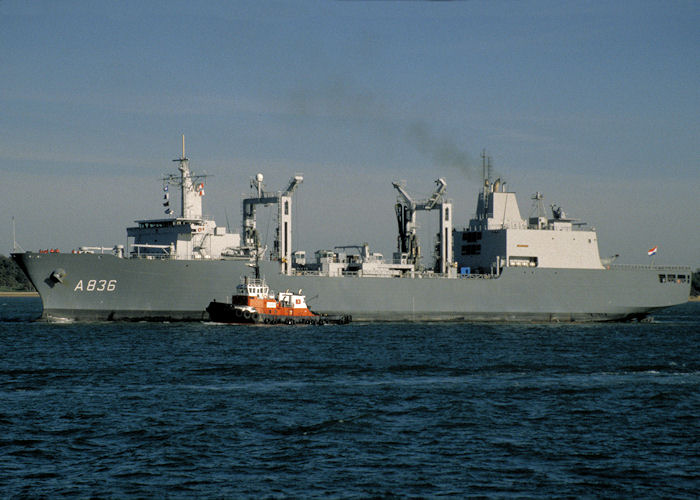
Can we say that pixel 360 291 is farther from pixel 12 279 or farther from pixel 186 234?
pixel 12 279

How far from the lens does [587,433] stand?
1695 cm

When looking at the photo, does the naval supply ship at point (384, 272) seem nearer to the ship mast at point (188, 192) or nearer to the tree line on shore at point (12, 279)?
the ship mast at point (188, 192)

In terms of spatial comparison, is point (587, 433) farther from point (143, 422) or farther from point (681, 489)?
point (143, 422)

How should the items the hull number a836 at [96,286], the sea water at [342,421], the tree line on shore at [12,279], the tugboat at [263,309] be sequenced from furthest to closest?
the tree line on shore at [12,279] < the tugboat at [263,309] < the hull number a836 at [96,286] < the sea water at [342,421]

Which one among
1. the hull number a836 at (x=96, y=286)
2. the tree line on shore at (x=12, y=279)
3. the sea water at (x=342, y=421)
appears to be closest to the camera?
the sea water at (x=342, y=421)

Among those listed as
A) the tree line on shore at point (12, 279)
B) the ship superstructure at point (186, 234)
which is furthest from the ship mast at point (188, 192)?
the tree line on shore at point (12, 279)

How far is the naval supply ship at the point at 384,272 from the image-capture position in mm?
40562

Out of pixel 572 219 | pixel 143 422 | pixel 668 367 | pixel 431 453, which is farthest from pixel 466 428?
pixel 572 219

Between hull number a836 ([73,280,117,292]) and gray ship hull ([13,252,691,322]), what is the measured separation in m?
0.05

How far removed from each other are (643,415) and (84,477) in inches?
473

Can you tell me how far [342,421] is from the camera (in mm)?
17609

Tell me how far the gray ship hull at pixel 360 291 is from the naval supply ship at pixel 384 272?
0.06 m

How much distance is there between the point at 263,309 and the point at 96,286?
799cm

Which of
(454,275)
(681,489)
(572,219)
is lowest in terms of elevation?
(681,489)
